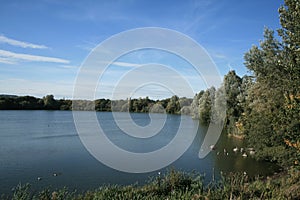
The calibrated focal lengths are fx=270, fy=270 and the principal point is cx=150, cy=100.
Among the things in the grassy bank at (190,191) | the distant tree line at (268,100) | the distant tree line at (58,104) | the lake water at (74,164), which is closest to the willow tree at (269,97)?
the distant tree line at (268,100)

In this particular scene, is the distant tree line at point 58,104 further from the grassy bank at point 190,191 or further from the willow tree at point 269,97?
the grassy bank at point 190,191

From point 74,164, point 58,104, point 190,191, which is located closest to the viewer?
point 190,191

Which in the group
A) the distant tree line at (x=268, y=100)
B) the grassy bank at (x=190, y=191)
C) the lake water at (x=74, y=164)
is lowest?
the lake water at (x=74, y=164)

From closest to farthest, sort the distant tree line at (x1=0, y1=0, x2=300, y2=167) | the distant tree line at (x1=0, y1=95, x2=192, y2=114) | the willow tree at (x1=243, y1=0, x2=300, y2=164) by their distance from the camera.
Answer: the distant tree line at (x1=0, y1=0, x2=300, y2=167), the willow tree at (x1=243, y1=0, x2=300, y2=164), the distant tree line at (x1=0, y1=95, x2=192, y2=114)

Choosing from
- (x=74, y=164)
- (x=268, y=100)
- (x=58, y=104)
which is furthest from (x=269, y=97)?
(x=58, y=104)

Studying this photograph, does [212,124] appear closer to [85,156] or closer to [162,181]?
[85,156]

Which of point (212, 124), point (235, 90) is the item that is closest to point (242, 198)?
point (235, 90)

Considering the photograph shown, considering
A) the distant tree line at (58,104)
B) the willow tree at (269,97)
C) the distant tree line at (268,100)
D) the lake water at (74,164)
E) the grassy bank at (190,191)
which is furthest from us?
the distant tree line at (58,104)

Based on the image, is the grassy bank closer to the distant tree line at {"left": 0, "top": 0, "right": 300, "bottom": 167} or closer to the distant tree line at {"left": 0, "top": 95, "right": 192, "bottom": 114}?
the distant tree line at {"left": 0, "top": 0, "right": 300, "bottom": 167}

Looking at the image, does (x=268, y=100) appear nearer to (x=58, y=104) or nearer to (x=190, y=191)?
(x=190, y=191)

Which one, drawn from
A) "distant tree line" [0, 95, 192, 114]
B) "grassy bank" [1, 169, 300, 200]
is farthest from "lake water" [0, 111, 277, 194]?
"distant tree line" [0, 95, 192, 114]

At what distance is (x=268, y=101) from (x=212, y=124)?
22.5 metres

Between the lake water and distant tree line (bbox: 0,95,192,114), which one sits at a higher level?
distant tree line (bbox: 0,95,192,114)

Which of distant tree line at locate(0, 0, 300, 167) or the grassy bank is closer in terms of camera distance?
the grassy bank
